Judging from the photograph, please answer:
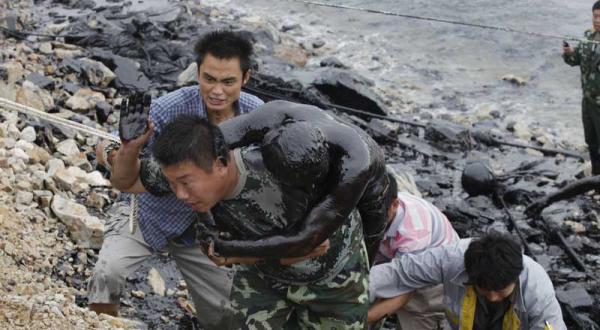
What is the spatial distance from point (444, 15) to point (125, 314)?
1125 cm

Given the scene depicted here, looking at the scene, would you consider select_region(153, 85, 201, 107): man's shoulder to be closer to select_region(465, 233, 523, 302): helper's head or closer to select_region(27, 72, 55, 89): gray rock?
select_region(465, 233, 523, 302): helper's head

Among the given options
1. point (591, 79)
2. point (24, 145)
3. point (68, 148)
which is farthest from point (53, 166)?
point (591, 79)

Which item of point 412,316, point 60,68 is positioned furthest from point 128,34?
point 412,316

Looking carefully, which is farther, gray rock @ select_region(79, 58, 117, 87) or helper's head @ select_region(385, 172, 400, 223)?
gray rock @ select_region(79, 58, 117, 87)

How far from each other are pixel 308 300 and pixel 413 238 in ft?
3.55

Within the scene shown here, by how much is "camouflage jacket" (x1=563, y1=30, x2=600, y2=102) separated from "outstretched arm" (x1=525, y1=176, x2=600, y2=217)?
1.26 m

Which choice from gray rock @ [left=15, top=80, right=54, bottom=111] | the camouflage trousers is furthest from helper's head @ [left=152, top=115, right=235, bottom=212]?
gray rock @ [left=15, top=80, right=54, bottom=111]

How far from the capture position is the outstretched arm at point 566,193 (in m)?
6.63

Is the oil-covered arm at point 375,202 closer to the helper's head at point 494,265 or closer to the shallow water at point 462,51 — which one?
the helper's head at point 494,265

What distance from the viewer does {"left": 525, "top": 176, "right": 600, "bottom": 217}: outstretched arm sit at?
6630 millimetres

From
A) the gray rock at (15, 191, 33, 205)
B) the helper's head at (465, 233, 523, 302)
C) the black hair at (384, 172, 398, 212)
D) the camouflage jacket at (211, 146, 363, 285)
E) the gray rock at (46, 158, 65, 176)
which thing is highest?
the camouflage jacket at (211, 146, 363, 285)

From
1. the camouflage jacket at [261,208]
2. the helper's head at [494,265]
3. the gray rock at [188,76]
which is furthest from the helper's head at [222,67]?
the gray rock at [188,76]

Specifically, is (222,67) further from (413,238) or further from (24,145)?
(24,145)

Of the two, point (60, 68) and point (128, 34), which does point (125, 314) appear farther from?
point (128, 34)
